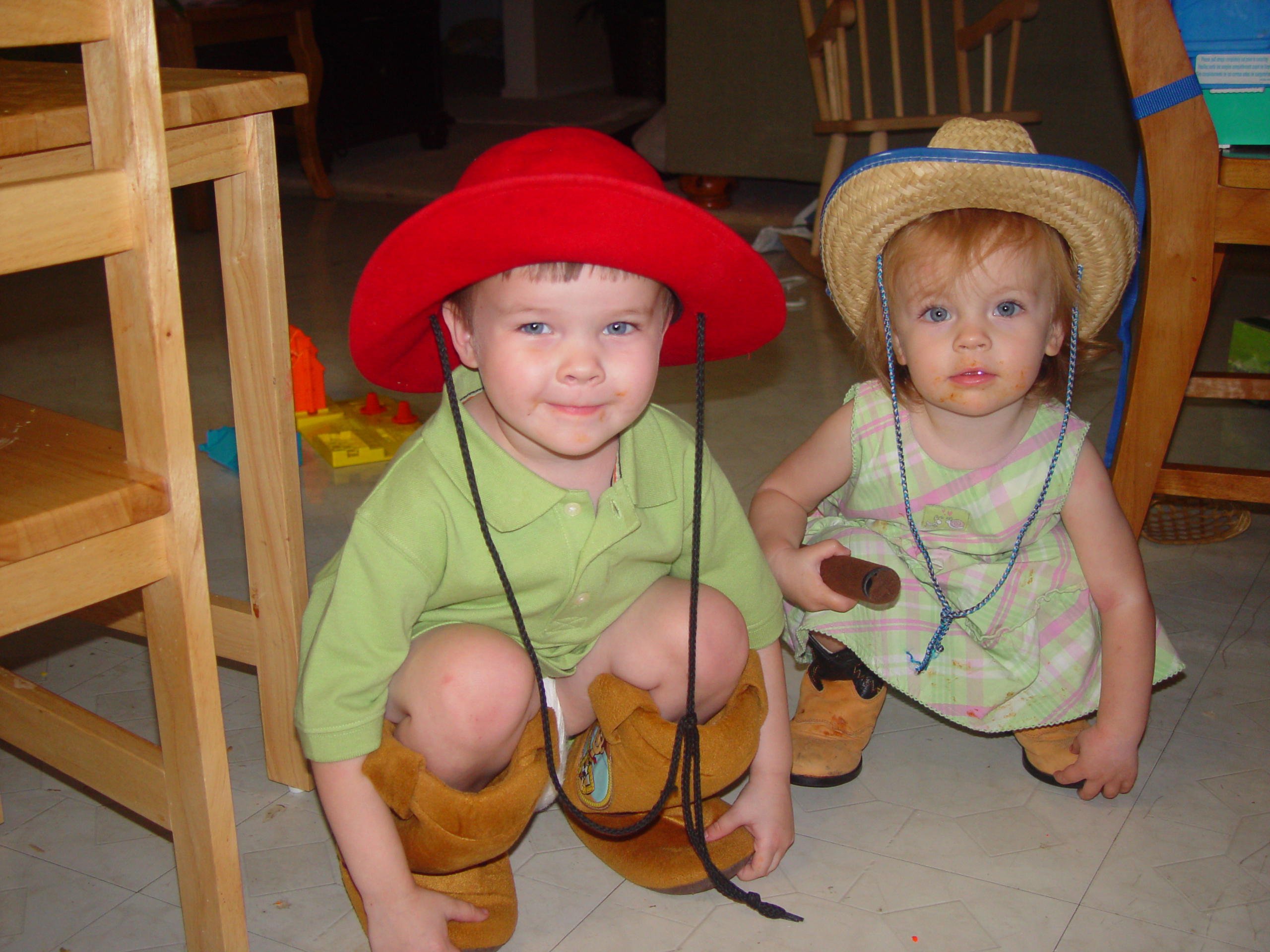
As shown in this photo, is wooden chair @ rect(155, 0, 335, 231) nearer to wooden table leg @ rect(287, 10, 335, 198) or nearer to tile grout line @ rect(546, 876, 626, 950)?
wooden table leg @ rect(287, 10, 335, 198)

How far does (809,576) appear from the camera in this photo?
112cm

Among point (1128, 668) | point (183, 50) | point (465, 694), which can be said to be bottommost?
point (1128, 668)

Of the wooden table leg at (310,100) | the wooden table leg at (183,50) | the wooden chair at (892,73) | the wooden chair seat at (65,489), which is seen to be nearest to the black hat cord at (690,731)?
the wooden chair seat at (65,489)

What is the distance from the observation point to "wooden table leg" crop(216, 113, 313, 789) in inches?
35.1

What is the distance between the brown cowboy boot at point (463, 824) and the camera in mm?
846

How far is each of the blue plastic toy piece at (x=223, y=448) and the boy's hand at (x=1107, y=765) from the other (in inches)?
46.8

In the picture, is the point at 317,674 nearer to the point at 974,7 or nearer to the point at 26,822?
the point at 26,822

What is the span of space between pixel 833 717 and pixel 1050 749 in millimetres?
206

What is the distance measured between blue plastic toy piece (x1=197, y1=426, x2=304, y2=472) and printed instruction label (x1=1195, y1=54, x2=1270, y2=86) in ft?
4.25

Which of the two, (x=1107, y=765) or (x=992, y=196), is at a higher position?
(x=992, y=196)

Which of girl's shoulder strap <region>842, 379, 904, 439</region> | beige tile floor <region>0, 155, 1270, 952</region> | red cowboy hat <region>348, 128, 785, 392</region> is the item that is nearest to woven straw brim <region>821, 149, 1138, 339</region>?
girl's shoulder strap <region>842, 379, 904, 439</region>

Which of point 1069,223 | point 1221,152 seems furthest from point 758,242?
point 1069,223

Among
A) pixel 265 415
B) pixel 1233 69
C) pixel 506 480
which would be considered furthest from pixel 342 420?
pixel 1233 69

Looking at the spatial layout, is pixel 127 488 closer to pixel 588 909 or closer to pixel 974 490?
pixel 588 909
